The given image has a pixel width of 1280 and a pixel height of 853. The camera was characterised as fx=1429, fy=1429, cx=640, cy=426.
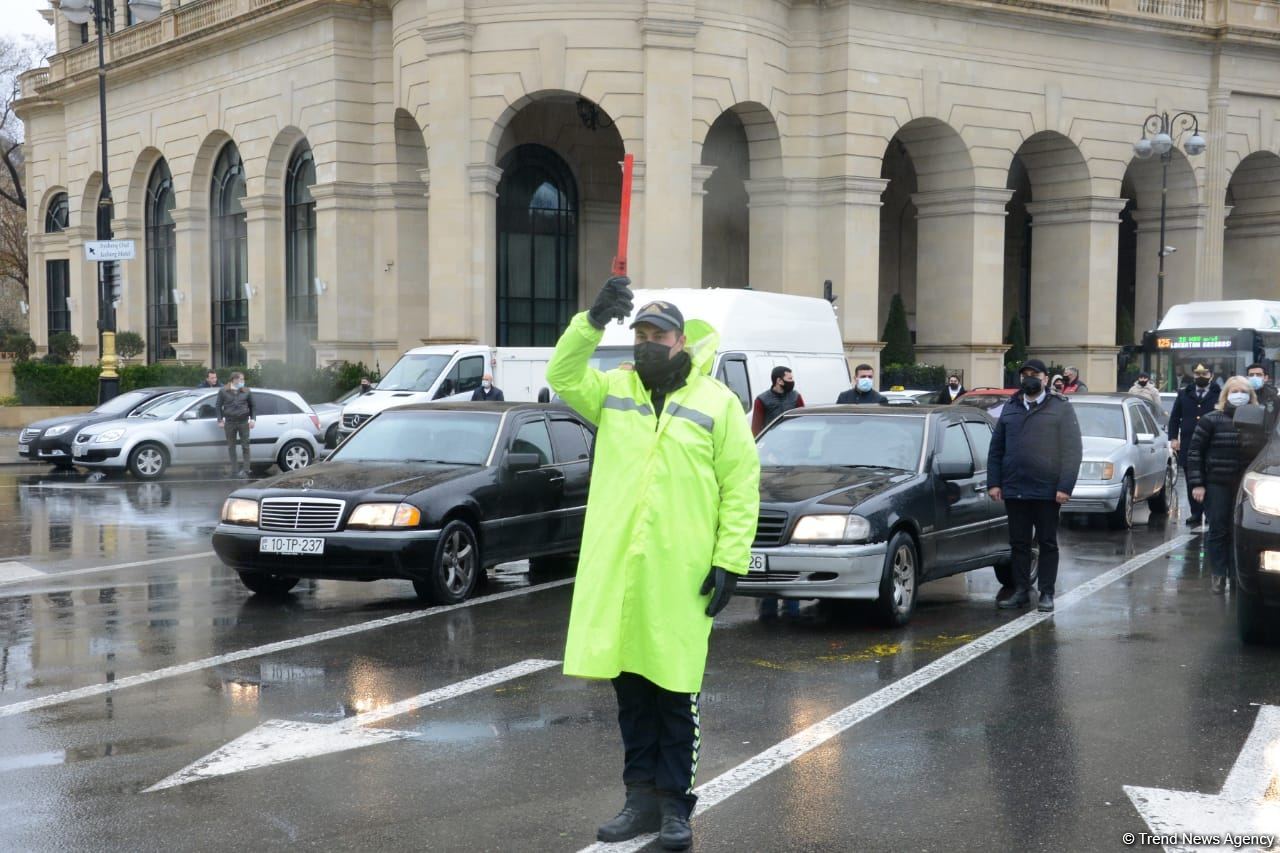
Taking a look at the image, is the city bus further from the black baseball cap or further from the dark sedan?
the black baseball cap

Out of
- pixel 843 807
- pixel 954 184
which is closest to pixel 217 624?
pixel 843 807

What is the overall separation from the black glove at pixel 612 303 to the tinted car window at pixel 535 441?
650cm

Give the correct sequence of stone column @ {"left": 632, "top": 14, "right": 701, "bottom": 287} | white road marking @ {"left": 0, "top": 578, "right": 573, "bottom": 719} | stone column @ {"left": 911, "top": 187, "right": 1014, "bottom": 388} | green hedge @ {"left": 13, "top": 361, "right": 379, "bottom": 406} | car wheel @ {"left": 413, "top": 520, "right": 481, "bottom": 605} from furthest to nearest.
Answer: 1. stone column @ {"left": 911, "top": 187, "right": 1014, "bottom": 388}
2. green hedge @ {"left": 13, "top": 361, "right": 379, "bottom": 406}
3. stone column @ {"left": 632, "top": 14, "right": 701, "bottom": 287}
4. car wheel @ {"left": 413, "top": 520, "right": 481, "bottom": 605}
5. white road marking @ {"left": 0, "top": 578, "right": 573, "bottom": 719}

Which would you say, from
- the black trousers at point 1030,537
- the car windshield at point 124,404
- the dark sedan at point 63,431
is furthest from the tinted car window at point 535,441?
the car windshield at point 124,404

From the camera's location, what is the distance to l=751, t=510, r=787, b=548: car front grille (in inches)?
380

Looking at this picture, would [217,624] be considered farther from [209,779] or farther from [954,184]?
[954,184]

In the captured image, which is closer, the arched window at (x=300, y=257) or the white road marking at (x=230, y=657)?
the white road marking at (x=230, y=657)

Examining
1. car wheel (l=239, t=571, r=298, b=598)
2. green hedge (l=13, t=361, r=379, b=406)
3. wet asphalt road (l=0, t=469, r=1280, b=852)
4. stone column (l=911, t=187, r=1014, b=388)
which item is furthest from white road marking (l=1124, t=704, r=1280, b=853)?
stone column (l=911, t=187, r=1014, b=388)

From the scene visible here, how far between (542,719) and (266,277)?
3411 cm

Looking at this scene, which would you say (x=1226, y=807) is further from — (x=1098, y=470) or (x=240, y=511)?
(x=1098, y=470)

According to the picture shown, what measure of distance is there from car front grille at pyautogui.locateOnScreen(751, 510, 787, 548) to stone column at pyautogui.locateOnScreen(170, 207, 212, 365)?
36.5m

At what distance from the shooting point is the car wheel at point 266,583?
11203mm

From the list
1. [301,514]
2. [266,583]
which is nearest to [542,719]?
[301,514]

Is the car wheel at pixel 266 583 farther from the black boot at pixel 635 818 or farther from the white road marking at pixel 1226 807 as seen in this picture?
the white road marking at pixel 1226 807
